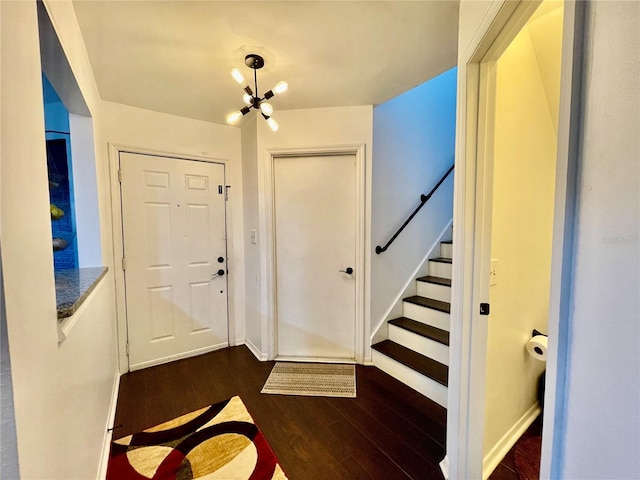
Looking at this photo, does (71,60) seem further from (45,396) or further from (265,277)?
(265,277)

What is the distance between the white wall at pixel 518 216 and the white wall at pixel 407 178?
1137mm

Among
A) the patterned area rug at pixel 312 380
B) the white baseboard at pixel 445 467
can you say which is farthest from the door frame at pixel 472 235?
the patterned area rug at pixel 312 380

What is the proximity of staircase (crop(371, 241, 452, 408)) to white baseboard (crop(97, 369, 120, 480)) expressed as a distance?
194 cm

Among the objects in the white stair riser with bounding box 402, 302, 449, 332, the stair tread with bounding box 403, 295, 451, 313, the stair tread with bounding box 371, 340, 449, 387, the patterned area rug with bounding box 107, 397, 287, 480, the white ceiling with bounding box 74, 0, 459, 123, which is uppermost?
the white ceiling with bounding box 74, 0, 459, 123

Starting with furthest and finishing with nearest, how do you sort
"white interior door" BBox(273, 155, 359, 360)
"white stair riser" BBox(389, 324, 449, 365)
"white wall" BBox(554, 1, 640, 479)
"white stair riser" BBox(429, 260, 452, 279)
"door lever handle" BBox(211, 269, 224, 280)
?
"door lever handle" BBox(211, 269, 224, 280), "white stair riser" BBox(429, 260, 452, 279), "white interior door" BBox(273, 155, 359, 360), "white stair riser" BBox(389, 324, 449, 365), "white wall" BBox(554, 1, 640, 479)

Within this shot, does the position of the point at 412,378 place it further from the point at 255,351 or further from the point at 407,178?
the point at 407,178

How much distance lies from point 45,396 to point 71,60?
56.5 inches

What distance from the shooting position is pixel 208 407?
190 centimetres

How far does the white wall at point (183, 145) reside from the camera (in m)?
2.21

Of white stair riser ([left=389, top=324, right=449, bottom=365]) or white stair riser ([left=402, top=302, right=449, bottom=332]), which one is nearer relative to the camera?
white stair riser ([left=389, top=324, right=449, bottom=365])

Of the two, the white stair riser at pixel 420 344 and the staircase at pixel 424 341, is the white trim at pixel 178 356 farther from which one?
the white stair riser at pixel 420 344

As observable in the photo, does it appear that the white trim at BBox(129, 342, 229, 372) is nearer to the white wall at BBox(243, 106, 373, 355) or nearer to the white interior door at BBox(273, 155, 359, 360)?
the white wall at BBox(243, 106, 373, 355)

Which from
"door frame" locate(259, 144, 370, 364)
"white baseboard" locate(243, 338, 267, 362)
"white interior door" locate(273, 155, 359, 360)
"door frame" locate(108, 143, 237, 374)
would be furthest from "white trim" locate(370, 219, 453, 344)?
"door frame" locate(108, 143, 237, 374)

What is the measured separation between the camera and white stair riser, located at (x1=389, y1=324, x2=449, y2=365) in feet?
6.73
